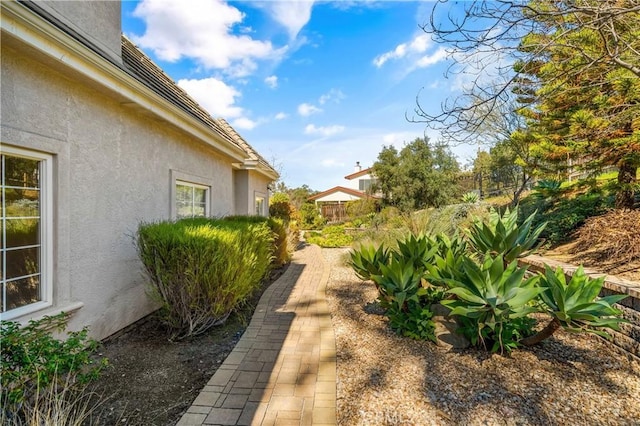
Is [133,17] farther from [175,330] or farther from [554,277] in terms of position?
[554,277]

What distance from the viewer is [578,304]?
3.35m

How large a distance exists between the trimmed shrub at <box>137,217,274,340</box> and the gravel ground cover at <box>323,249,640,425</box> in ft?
6.97

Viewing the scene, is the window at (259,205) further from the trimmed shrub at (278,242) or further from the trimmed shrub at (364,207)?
the trimmed shrub at (364,207)

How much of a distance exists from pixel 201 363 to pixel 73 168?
328 centimetres

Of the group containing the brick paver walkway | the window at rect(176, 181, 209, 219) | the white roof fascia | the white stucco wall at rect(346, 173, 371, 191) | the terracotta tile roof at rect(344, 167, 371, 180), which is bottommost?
the brick paver walkway

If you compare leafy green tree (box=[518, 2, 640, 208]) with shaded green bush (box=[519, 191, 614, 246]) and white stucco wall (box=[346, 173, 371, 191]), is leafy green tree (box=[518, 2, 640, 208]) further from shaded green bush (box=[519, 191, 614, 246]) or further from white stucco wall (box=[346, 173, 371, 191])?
white stucco wall (box=[346, 173, 371, 191])

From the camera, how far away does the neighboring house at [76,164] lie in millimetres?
3514

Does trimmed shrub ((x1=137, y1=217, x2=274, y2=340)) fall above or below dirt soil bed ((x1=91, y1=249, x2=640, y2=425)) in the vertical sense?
above

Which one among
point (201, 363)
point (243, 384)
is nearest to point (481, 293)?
point (243, 384)

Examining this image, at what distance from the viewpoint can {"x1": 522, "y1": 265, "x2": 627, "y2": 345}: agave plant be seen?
10.6ft

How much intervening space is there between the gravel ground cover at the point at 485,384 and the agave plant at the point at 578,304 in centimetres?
61

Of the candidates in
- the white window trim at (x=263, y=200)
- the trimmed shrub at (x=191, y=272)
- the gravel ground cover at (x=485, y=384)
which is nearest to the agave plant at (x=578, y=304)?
the gravel ground cover at (x=485, y=384)

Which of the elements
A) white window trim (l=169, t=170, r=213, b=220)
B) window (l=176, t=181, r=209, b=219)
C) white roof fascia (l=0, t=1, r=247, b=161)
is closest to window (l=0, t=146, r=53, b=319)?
white roof fascia (l=0, t=1, r=247, b=161)

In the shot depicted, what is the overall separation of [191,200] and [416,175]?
21768mm
